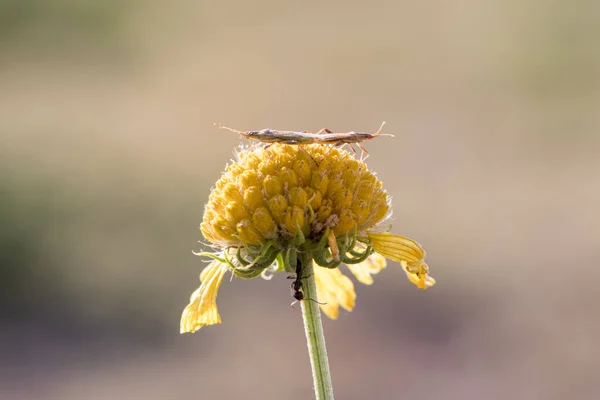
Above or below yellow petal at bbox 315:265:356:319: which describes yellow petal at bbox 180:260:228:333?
below

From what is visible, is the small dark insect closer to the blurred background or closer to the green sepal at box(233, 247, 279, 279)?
the green sepal at box(233, 247, 279, 279)

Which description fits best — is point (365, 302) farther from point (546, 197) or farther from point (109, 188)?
point (109, 188)

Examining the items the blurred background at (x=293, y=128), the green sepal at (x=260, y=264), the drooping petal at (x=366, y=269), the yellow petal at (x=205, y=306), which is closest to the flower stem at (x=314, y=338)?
the green sepal at (x=260, y=264)

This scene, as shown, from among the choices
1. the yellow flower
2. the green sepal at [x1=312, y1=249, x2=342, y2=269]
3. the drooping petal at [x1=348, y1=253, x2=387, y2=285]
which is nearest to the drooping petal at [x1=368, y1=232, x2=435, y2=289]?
the yellow flower

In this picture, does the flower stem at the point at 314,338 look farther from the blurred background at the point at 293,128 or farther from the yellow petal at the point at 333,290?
the blurred background at the point at 293,128

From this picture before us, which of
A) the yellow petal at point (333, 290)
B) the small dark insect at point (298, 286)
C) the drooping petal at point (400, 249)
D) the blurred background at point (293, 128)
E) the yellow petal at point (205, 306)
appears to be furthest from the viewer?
the blurred background at point (293, 128)

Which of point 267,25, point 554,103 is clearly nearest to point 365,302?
point 554,103

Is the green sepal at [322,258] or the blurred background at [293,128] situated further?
the blurred background at [293,128]
